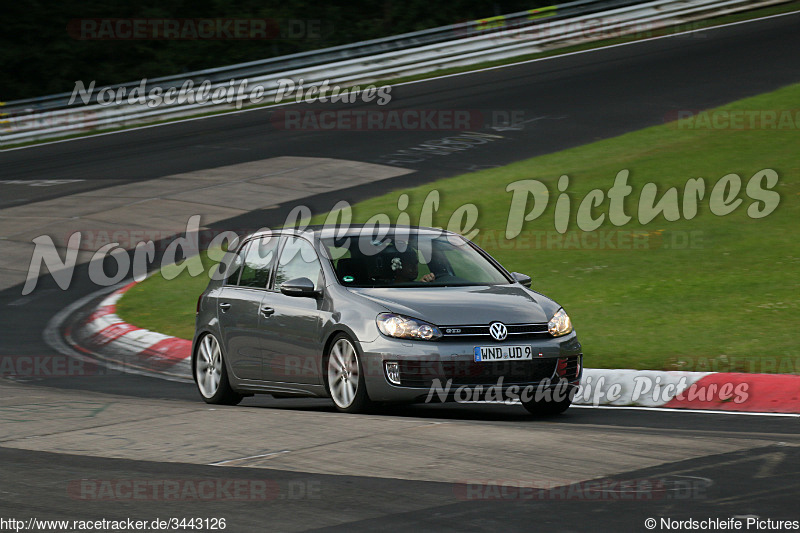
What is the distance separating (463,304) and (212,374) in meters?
2.90

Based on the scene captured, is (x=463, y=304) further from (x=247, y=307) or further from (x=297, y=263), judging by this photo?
(x=247, y=307)

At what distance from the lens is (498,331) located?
9.41 meters

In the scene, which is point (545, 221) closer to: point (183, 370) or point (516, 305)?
point (183, 370)

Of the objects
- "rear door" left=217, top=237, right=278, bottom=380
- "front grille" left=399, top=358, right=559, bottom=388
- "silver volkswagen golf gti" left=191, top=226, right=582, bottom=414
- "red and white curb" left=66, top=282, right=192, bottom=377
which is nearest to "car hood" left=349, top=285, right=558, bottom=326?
"silver volkswagen golf gti" left=191, top=226, right=582, bottom=414

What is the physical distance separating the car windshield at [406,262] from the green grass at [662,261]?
1.79m

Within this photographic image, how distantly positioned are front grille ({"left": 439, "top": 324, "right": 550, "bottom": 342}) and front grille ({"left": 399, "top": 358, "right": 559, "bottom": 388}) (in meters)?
0.19

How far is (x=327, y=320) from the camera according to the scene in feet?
32.5

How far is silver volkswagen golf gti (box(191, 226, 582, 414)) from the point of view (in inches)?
368

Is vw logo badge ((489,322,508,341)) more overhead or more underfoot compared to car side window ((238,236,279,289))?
more underfoot

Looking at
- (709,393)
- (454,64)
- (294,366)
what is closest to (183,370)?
(294,366)

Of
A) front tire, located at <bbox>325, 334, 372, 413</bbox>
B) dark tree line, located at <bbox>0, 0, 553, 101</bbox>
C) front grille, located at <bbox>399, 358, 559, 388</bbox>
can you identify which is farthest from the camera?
dark tree line, located at <bbox>0, 0, 553, 101</bbox>

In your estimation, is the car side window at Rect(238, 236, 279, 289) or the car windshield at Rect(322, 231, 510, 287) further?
the car side window at Rect(238, 236, 279, 289)

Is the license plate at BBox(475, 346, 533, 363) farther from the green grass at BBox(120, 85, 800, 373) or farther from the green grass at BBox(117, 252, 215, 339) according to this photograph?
the green grass at BBox(117, 252, 215, 339)

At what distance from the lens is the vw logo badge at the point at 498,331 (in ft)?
30.8
